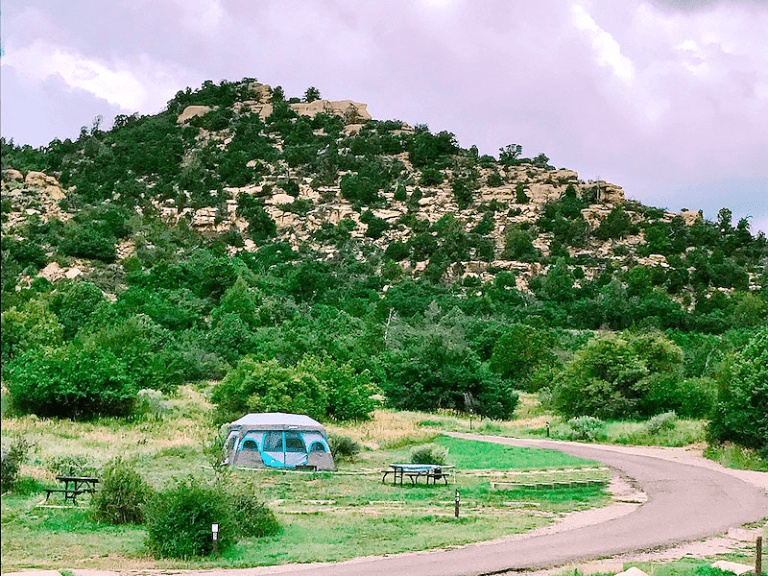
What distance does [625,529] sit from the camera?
44.7 ft

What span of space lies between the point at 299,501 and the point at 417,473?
12.6ft

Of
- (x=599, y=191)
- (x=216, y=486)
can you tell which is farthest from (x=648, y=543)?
(x=599, y=191)

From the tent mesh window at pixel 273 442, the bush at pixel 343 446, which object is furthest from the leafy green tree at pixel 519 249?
the tent mesh window at pixel 273 442

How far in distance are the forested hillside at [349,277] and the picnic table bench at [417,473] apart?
8867 mm

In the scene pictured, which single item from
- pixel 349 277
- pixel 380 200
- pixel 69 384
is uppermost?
pixel 380 200

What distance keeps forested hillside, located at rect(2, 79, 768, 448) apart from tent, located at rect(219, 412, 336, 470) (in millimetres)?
6776

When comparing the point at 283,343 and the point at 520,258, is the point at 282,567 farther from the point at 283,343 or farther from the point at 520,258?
the point at 520,258

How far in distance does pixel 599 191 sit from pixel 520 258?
20.9 m

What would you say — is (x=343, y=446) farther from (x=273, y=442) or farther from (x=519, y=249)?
(x=519, y=249)

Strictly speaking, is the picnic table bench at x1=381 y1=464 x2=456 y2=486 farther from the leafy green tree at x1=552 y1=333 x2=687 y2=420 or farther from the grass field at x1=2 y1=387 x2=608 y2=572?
the leafy green tree at x1=552 y1=333 x2=687 y2=420

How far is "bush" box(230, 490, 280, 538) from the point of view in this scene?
12.7 m

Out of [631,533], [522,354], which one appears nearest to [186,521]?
[631,533]

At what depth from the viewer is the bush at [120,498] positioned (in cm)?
1355

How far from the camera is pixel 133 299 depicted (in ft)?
178
